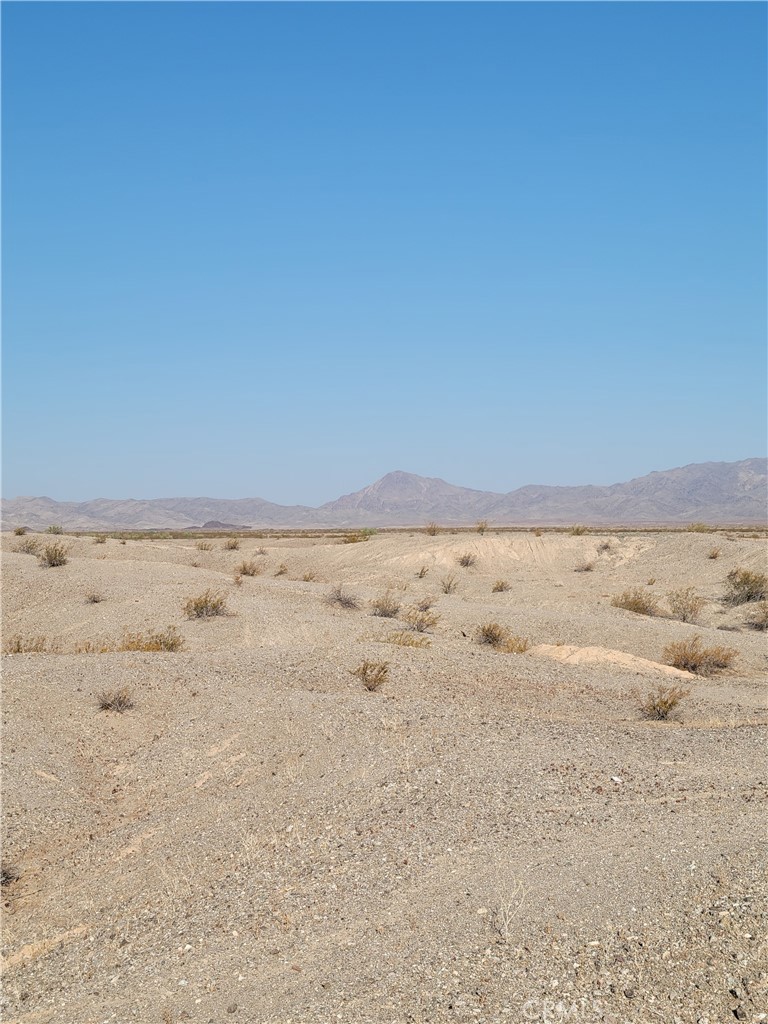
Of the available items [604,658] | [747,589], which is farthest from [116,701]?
[747,589]

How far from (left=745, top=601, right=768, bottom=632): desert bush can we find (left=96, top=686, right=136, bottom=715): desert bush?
19.7 meters

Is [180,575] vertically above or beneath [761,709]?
above

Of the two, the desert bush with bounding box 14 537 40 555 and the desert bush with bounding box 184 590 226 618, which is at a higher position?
the desert bush with bounding box 14 537 40 555

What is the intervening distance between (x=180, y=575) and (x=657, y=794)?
17894 mm

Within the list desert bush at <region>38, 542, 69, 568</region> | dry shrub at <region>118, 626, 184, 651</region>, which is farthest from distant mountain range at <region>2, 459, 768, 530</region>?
dry shrub at <region>118, 626, 184, 651</region>

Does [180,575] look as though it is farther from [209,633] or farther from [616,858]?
[616,858]

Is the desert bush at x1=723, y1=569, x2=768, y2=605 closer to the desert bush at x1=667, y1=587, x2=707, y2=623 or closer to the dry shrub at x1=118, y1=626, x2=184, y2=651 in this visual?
the desert bush at x1=667, y1=587, x2=707, y2=623

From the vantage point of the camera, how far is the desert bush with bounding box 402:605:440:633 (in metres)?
20.0

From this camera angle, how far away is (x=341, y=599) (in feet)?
78.5

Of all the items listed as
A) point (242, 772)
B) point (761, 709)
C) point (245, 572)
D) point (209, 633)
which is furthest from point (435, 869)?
point (245, 572)

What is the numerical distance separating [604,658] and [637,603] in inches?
345

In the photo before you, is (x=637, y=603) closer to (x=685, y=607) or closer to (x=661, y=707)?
(x=685, y=607)

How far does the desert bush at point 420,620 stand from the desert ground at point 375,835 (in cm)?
152

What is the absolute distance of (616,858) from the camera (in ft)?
23.4
